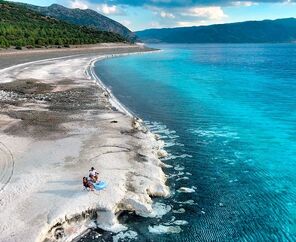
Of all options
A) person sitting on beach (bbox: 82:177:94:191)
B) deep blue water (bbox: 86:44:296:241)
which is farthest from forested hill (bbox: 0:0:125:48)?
person sitting on beach (bbox: 82:177:94:191)

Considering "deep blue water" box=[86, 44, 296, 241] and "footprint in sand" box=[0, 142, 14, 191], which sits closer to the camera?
"deep blue water" box=[86, 44, 296, 241]

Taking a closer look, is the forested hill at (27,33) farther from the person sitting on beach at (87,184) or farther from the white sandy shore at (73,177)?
the person sitting on beach at (87,184)

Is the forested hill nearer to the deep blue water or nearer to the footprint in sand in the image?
the deep blue water

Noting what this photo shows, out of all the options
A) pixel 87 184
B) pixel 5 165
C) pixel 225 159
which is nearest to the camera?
pixel 87 184

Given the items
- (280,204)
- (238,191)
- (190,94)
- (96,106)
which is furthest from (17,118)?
(190,94)

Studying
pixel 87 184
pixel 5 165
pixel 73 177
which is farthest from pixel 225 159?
pixel 5 165

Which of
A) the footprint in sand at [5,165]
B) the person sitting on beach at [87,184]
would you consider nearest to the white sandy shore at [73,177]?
the footprint in sand at [5,165]

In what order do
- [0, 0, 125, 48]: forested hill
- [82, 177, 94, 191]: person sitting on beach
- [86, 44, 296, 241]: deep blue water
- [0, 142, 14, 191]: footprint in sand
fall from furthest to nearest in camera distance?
1. [0, 0, 125, 48]: forested hill
2. [0, 142, 14, 191]: footprint in sand
3. [82, 177, 94, 191]: person sitting on beach
4. [86, 44, 296, 241]: deep blue water

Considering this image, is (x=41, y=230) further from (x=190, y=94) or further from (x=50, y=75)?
(x=50, y=75)

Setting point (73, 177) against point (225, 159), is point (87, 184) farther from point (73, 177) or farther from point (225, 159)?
point (225, 159)
